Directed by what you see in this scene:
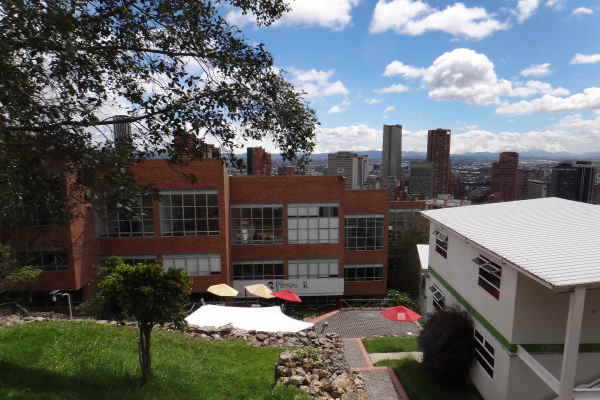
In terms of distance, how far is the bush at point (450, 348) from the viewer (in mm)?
10977

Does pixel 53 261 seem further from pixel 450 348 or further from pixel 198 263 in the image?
pixel 450 348

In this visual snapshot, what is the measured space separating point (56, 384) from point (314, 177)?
1914 cm

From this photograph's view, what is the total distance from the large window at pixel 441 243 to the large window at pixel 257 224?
11.9 m

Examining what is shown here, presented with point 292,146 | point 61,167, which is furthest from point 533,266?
point 61,167

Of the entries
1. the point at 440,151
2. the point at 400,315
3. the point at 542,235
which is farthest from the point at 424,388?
the point at 440,151

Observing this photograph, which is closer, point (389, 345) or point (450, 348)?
point (450, 348)

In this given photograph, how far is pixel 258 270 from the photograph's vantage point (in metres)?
24.7

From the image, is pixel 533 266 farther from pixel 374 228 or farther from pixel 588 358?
pixel 374 228

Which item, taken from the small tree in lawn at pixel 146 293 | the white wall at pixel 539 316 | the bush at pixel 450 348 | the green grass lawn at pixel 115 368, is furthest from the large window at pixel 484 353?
the small tree in lawn at pixel 146 293

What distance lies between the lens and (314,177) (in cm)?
2411

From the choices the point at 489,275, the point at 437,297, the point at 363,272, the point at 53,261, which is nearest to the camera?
the point at 489,275

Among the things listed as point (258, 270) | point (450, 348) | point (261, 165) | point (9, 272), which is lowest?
point (258, 270)

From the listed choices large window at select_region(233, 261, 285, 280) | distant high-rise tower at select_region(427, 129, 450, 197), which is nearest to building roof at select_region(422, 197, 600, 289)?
large window at select_region(233, 261, 285, 280)

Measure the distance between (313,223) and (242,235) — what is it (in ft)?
17.4
